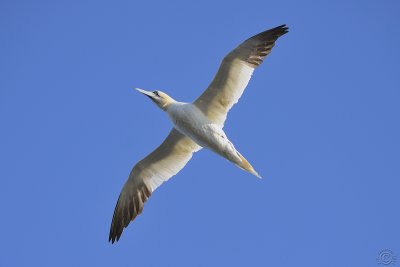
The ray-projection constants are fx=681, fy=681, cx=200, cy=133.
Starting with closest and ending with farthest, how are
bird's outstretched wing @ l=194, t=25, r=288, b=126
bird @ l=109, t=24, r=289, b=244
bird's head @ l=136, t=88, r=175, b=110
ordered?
bird @ l=109, t=24, r=289, b=244 < bird's outstretched wing @ l=194, t=25, r=288, b=126 < bird's head @ l=136, t=88, r=175, b=110

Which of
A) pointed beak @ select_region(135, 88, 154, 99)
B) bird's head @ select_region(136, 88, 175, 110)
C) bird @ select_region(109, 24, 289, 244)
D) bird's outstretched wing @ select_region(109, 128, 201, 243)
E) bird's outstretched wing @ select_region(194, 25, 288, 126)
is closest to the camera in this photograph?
bird @ select_region(109, 24, 289, 244)

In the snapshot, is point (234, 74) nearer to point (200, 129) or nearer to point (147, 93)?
point (200, 129)

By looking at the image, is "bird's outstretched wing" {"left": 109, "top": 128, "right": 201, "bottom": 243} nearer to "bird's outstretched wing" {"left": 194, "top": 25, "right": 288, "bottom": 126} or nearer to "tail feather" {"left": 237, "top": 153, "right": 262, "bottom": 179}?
"bird's outstretched wing" {"left": 194, "top": 25, "right": 288, "bottom": 126}

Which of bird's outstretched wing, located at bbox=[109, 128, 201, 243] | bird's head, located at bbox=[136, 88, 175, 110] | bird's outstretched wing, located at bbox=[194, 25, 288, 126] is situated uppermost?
bird's outstretched wing, located at bbox=[194, 25, 288, 126]

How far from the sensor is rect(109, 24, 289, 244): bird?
13.1m

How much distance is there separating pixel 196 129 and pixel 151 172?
179 cm

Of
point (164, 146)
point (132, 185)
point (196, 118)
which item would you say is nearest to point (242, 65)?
point (196, 118)

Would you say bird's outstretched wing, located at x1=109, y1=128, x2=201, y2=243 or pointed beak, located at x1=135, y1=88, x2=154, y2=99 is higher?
pointed beak, located at x1=135, y1=88, x2=154, y2=99

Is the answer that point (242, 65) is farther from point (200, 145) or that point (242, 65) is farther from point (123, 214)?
point (123, 214)

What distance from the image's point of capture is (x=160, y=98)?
45.3 ft

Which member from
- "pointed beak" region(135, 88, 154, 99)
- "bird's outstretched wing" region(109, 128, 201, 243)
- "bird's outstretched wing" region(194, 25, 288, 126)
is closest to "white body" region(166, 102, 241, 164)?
"bird's outstretched wing" region(194, 25, 288, 126)

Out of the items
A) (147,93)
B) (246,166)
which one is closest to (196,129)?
(246,166)

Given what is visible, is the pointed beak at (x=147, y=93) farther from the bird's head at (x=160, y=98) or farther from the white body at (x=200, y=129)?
the white body at (x=200, y=129)

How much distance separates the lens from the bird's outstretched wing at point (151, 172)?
14219 mm
